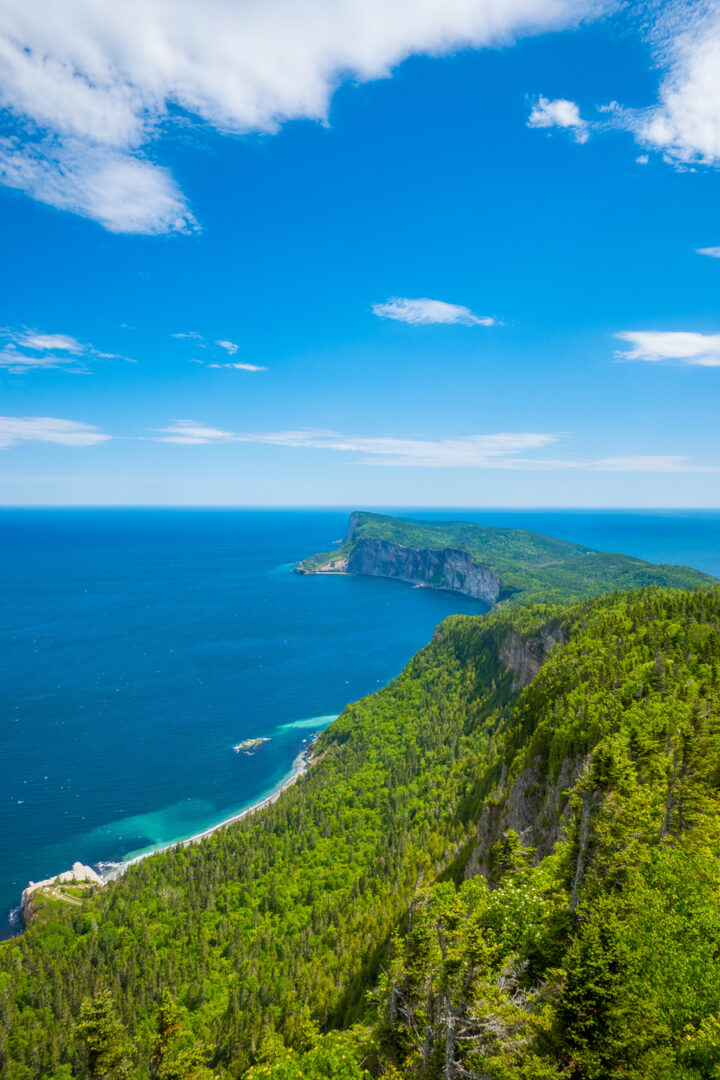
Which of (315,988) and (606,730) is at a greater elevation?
(606,730)

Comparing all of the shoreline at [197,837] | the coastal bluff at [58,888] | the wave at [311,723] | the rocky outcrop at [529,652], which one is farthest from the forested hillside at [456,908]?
the wave at [311,723]

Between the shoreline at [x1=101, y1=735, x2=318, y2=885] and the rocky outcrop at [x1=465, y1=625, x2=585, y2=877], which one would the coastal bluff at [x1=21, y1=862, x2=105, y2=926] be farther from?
the rocky outcrop at [x1=465, y1=625, x2=585, y2=877]

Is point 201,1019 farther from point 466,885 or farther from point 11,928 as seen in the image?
point 466,885

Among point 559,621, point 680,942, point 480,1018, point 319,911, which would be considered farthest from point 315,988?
point 559,621

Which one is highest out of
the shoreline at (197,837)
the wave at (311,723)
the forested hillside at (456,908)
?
the forested hillside at (456,908)

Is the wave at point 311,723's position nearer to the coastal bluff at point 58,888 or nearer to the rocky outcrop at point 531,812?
the coastal bluff at point 58,888

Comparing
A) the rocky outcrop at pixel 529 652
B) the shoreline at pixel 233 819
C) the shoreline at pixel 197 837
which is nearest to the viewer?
the shoreline at pixel 197 837

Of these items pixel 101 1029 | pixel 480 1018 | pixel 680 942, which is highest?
pixel 680 942

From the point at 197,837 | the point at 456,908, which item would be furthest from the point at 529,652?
the point at 456,908
